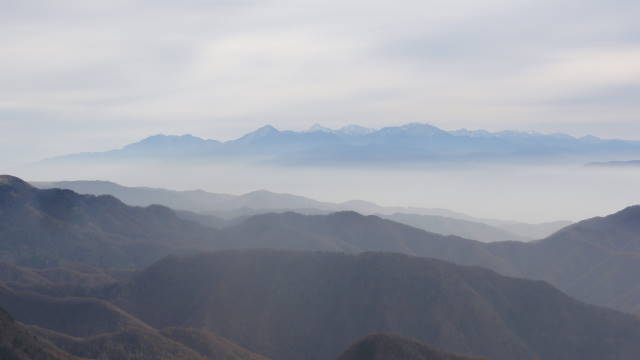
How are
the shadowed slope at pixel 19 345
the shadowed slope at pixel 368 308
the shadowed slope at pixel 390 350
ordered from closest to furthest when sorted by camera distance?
the shadowed slope at pixel 19 345 < the shadowed slope at pixel 390 350 < the shadowed slope at pixel 368 308

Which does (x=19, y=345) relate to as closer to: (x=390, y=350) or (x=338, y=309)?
(x=390, y=350)

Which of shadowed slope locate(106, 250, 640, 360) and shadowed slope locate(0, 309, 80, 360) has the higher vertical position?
shadowed slope locate(0, 309, 80, 360)

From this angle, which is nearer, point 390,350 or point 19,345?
point 19,345

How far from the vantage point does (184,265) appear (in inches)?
7392

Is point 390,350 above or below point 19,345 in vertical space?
below

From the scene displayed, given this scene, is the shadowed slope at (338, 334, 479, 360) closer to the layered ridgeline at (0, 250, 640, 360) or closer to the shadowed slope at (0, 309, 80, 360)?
the layered ridgeline at (0, 250, 640, 360)

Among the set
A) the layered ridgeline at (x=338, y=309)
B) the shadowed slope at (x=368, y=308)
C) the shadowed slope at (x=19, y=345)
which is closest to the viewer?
the shadowed slope at (x=19, y=345)

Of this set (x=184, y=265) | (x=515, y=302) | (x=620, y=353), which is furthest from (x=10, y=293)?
(x=620, y=353)

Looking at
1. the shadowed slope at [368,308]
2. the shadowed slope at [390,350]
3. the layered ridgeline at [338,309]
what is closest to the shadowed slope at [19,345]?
the layered ridgeline at [338,309]

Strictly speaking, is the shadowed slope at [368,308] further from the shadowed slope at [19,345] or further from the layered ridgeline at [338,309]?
the shadowed slope at [19,345]

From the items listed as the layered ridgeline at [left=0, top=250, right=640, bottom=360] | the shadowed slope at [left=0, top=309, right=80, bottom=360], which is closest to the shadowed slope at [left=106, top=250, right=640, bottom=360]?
the layered ridgeline at [left=0, top=250, right=640, bottom=360]

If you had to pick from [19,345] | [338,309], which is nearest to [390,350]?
[19,345]

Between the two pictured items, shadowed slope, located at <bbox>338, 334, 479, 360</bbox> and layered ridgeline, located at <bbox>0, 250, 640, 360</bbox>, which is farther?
layered ridgeline, located at <bbox>0, 250, 640, 360</bbox>

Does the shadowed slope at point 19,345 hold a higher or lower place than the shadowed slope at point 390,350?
higher
